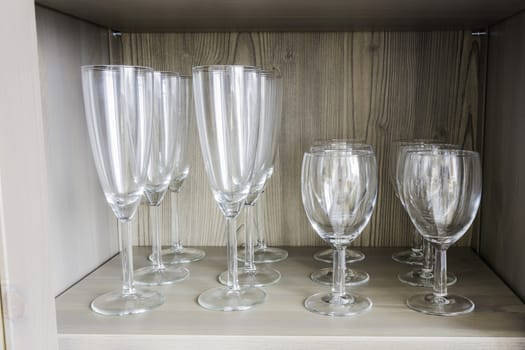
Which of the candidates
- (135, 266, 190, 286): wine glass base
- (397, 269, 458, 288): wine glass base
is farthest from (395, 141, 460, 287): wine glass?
(135, 266, 190, 286): wine glass base

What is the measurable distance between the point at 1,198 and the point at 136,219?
42 centimetres

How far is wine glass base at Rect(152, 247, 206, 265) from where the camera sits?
75cm

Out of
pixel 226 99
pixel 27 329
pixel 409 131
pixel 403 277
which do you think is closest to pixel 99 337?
pixel 27 329

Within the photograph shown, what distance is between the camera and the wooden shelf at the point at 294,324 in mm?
494

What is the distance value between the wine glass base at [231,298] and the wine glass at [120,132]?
6cm

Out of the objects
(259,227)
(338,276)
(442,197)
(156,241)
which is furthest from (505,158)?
(156,241)

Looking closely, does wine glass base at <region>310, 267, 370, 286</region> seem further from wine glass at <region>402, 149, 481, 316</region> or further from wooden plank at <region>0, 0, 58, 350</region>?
wooden plank at <region>0, 0, 58, 350</region>

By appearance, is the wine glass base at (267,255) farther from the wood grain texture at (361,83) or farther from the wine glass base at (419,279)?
the wine glass base at (419,279)

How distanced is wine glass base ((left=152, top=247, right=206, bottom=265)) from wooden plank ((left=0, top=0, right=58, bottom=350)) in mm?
288

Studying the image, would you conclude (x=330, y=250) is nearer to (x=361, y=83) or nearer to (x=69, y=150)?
(x=361, y=83)

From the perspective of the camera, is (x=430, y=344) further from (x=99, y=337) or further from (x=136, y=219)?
(x=136, y=219)

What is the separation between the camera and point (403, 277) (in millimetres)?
656

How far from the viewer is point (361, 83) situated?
78 cm

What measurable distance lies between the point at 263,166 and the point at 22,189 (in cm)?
30
